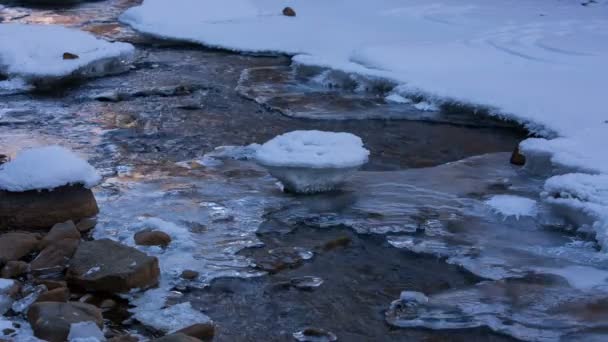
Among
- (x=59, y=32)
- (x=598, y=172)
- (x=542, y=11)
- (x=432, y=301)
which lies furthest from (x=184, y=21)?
(x=432, y=301)

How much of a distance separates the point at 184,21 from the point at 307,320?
350 inches

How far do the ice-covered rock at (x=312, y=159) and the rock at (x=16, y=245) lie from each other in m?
1.49

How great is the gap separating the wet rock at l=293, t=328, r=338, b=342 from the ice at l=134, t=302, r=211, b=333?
0.46 metres

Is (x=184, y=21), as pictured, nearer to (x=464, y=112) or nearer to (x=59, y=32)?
(x=59, y=32)

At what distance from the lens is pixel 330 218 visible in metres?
5.45

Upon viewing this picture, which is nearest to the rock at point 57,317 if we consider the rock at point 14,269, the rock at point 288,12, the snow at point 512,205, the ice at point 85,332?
the ice at point 85,332

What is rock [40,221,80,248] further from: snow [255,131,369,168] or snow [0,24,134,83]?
snow [0,24,134,83]

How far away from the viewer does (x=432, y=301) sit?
4414 mm

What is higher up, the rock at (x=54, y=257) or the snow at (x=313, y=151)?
the snow at (x=313, y=151)

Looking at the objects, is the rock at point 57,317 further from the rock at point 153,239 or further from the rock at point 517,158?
the rock at point 517,158

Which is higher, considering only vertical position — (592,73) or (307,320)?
(592,73)

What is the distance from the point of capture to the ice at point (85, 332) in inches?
144

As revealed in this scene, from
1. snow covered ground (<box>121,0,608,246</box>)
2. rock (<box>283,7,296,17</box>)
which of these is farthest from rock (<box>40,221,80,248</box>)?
rock (<box>283,7,296,17</box>)

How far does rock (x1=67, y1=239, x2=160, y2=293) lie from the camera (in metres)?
4.37
